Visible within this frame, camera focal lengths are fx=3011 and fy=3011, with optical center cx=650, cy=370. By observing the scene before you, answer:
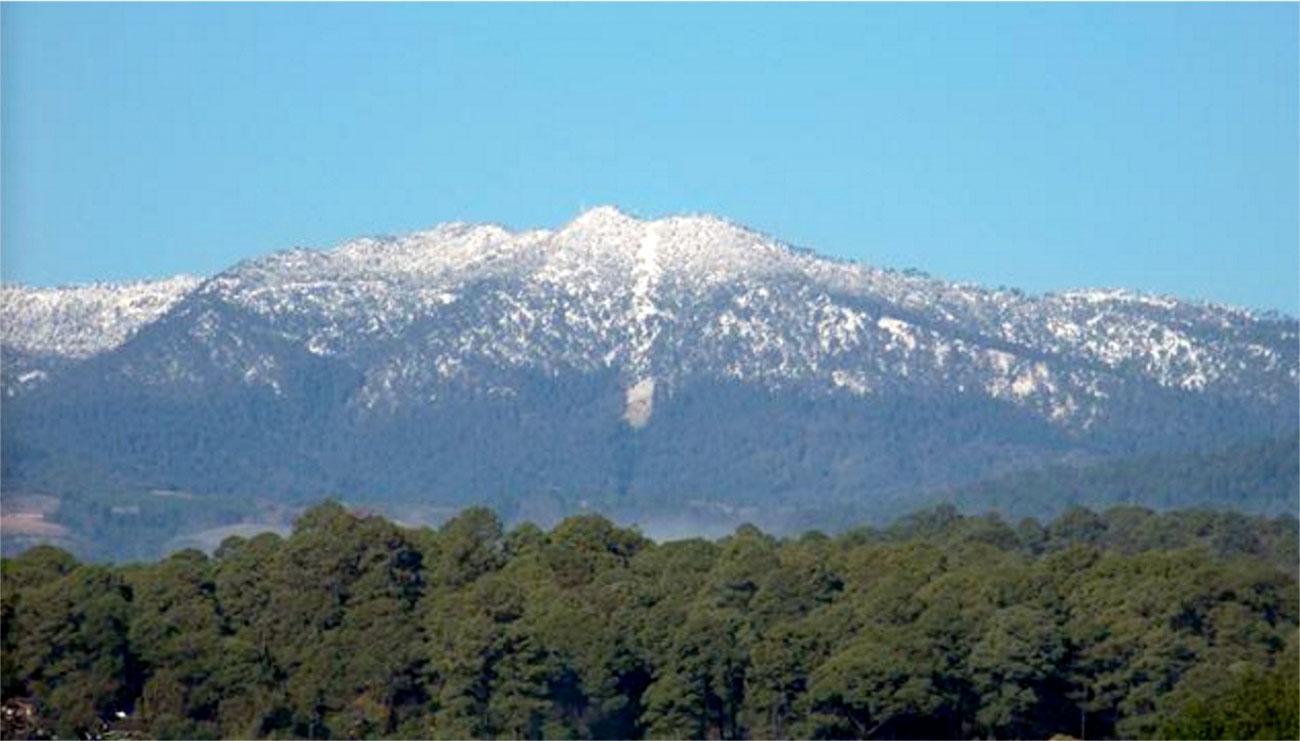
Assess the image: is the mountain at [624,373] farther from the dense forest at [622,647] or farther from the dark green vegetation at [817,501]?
the dense forest at [622,647]

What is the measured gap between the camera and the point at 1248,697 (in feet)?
136

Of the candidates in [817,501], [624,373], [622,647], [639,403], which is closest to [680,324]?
[624,373]

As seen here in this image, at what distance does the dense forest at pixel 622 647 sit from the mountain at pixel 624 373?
212 feet

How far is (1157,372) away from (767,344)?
69.8 ft

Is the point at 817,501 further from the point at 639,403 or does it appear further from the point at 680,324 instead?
the point at 680,324

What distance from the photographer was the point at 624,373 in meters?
160

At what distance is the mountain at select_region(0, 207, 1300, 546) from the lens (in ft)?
445

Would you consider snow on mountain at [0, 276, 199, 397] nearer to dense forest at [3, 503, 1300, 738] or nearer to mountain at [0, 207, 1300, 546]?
mountain at [0, 207, 1300, 546]

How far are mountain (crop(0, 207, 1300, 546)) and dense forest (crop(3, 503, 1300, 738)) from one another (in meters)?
64.6

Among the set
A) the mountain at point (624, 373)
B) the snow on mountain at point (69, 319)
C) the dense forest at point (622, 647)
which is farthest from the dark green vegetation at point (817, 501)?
the dense forest at point (622, 647)

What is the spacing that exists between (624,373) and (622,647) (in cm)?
11128

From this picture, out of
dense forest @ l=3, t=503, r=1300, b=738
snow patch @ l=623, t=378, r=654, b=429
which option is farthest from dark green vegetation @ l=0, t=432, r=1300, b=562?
dense forest @ l=3, t=503, r=1300, b=738

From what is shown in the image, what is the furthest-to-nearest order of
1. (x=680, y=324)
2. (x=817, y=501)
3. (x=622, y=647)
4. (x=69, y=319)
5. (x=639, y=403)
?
(x=680, y=324) < (x=639, y=403) < (x=69, y=319) < (x=817, y=501) < (x=622, y=647)

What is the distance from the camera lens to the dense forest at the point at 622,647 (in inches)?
1821
